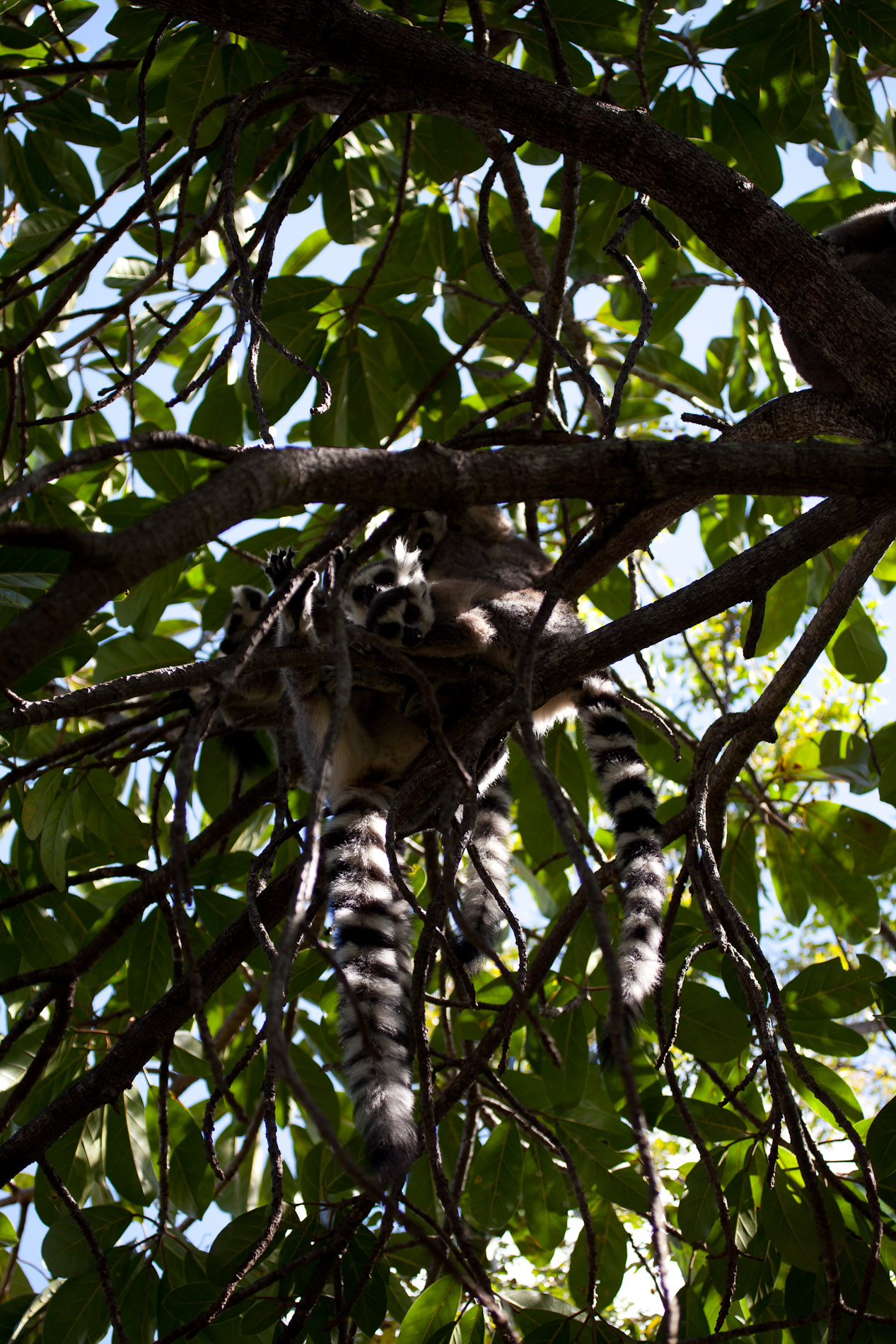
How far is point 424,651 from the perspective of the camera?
326 centimetres

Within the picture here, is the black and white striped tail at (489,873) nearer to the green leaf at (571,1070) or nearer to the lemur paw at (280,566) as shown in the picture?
the green leaf at (571,1070)

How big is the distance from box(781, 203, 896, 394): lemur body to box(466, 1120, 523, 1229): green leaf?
2705mm

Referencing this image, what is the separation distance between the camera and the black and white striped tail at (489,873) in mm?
2924

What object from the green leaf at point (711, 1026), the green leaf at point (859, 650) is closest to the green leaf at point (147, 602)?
the green leaf at point (711, 1026)

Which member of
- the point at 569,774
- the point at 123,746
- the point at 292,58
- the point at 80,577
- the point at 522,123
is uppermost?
the point at 292,58

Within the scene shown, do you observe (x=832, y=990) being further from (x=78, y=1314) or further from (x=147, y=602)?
(x=147, y=602)

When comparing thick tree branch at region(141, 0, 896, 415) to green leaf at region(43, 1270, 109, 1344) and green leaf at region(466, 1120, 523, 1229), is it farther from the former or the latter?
green leaf at region(43, 1270, 109, 1344)

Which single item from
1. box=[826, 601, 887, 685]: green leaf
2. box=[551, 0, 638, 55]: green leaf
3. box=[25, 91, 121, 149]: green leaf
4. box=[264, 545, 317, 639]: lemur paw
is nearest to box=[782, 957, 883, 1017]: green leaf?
box=[826, 601, 887, 685]: green leaf

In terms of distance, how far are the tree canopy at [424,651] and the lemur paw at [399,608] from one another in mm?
278

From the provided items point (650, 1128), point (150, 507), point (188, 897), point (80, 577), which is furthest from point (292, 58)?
Answer: point (650, 1128)

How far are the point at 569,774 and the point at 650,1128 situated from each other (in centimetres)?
151

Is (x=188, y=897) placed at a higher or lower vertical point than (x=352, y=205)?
lower

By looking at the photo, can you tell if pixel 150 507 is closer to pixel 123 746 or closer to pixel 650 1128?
pixel 123 746

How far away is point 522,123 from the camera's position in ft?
7.19
